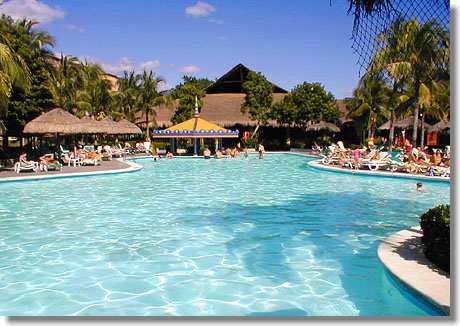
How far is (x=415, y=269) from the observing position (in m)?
5.31

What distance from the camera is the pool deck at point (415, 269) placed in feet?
15.0

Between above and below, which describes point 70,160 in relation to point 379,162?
above

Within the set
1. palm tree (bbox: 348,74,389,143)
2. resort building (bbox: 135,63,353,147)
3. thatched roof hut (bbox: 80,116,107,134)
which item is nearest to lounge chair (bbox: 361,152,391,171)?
thatched roof hut (bbox: 80,116,107,134)

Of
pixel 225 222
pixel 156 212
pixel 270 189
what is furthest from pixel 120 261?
pixel 270 189

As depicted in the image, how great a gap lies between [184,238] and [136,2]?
4.20 meters

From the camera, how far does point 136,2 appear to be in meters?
7.92

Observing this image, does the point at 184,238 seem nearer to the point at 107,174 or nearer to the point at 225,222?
the point at 225,222

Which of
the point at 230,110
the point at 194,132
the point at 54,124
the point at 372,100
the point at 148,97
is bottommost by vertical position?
the point at 194,132

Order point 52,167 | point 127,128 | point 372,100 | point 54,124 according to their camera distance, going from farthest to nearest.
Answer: point 372,100 → point 127,128 → point 54,124 → point 52,167

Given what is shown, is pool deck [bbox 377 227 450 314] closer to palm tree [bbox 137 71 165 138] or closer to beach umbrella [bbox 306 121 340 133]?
beach umbrella [bbox 306 121 340 133]

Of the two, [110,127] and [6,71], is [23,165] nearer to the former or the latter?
[6,71]

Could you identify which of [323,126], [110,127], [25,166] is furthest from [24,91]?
[323,126]

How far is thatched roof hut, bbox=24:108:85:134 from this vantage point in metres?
20.3

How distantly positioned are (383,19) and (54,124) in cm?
1784
